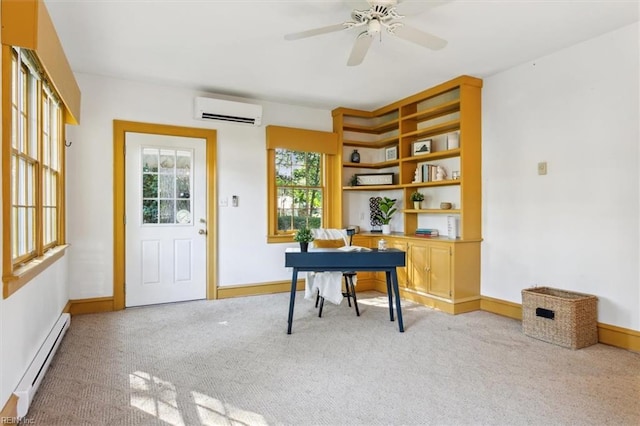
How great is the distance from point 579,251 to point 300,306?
9.14 feet

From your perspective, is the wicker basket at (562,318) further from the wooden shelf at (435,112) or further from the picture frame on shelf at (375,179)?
the picture frame on shelf at (375,179)

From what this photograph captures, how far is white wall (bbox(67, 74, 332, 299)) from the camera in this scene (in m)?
3.93

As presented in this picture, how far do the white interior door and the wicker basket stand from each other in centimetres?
354

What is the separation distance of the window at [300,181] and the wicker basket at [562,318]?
2.66 meters

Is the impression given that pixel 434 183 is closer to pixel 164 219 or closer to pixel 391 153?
pixel 391 153

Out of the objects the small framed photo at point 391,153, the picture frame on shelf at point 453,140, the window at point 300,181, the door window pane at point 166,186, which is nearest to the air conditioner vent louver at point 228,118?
the window at point 300,181

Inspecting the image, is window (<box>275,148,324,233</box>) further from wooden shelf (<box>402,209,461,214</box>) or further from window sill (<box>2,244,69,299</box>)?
window sill (<box>2,244,69,299</box>)

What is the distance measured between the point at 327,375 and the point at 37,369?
1790 millimetres

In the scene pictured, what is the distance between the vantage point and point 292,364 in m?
2.63

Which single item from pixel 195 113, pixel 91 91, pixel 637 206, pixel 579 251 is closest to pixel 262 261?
pixel 195 113

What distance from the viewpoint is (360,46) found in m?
2.73

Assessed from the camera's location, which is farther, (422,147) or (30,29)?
Result: (422,147)

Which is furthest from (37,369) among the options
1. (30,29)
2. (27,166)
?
(30,29)

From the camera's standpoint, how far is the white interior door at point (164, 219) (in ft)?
13.7
